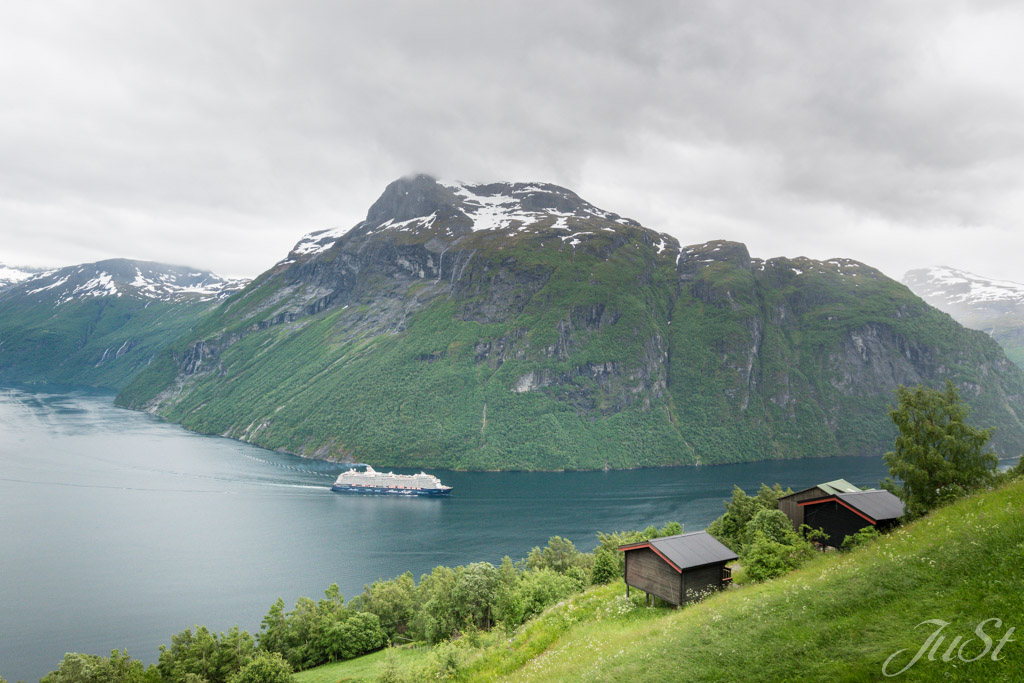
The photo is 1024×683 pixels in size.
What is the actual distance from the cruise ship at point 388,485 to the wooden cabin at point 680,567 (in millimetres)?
93951

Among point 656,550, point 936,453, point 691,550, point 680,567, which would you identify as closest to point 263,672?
point 656,550

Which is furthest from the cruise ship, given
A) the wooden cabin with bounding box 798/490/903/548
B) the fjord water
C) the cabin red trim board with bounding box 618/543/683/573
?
Result: the wooden cabin with bounding box 798/490/903/548

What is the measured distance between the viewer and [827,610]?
15.5 meters

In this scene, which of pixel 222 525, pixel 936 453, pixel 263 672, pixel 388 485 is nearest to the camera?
pixel 936 453

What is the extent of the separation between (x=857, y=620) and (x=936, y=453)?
15.3m

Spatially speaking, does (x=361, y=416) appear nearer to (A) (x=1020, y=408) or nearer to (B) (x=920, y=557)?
(B) (x=920, y=557)

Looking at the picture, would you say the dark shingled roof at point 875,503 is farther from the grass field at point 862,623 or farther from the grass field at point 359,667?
the grass field at point 359,667

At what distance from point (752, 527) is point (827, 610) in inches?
659

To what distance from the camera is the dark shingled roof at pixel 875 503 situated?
89.8 feet

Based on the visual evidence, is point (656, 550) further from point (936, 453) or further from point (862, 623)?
point (936, 453)

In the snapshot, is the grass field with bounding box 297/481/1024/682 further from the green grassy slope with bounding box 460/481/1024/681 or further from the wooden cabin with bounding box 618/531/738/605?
the wooden cabin with bounding box 618/531/738/605

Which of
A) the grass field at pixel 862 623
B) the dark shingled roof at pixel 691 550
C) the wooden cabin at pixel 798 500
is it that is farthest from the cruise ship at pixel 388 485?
the grass field at pixel 862 623

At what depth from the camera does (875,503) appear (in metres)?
28.5

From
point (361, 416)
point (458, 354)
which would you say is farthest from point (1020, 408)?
point (361, 416)
